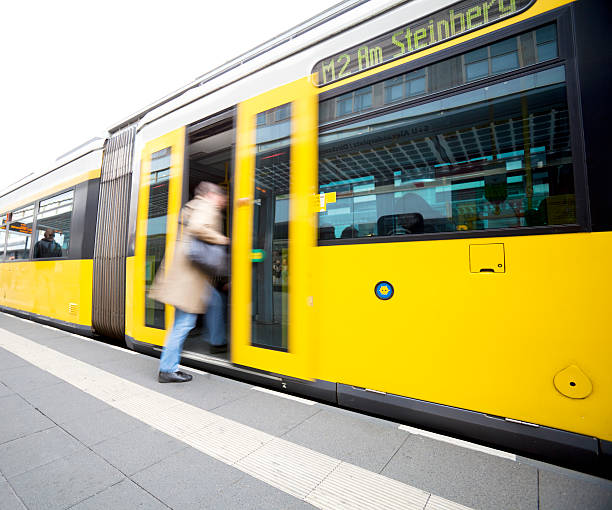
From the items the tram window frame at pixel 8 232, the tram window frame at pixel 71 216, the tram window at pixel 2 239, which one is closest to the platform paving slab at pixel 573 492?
the tram window frame at pixel 71 216

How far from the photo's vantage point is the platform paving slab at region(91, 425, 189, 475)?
174 centimetres

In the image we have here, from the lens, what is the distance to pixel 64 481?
1.58m

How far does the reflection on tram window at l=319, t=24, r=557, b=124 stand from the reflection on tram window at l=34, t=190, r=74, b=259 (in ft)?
16.7

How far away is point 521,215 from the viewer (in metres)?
1.75

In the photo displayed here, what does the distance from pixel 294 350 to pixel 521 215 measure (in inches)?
69.5

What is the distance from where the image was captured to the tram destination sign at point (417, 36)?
187 cm

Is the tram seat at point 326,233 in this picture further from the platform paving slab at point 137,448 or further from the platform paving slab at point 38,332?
the platform paving slab at point 38,332

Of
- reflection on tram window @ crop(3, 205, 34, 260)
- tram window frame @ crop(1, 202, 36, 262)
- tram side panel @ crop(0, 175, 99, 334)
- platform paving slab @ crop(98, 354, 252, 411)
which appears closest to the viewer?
platform paving slab @ crop(98, 354, 252, 411)

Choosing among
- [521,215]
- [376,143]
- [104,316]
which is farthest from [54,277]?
[521,215]

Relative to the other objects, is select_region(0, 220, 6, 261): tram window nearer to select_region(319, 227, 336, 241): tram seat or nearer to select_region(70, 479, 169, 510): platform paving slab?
select_region(70, 479, 169, 510): platform paving slab

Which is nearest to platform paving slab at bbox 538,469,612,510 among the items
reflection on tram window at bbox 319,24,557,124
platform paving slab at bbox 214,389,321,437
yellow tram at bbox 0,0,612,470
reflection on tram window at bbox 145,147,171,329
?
yellow tram at bbox 0,0,612,470

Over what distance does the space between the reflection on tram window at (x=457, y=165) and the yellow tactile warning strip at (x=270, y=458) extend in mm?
1409

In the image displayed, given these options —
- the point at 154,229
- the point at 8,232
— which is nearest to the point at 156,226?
the point at 154,229

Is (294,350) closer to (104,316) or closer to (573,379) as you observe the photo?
(573,379)
